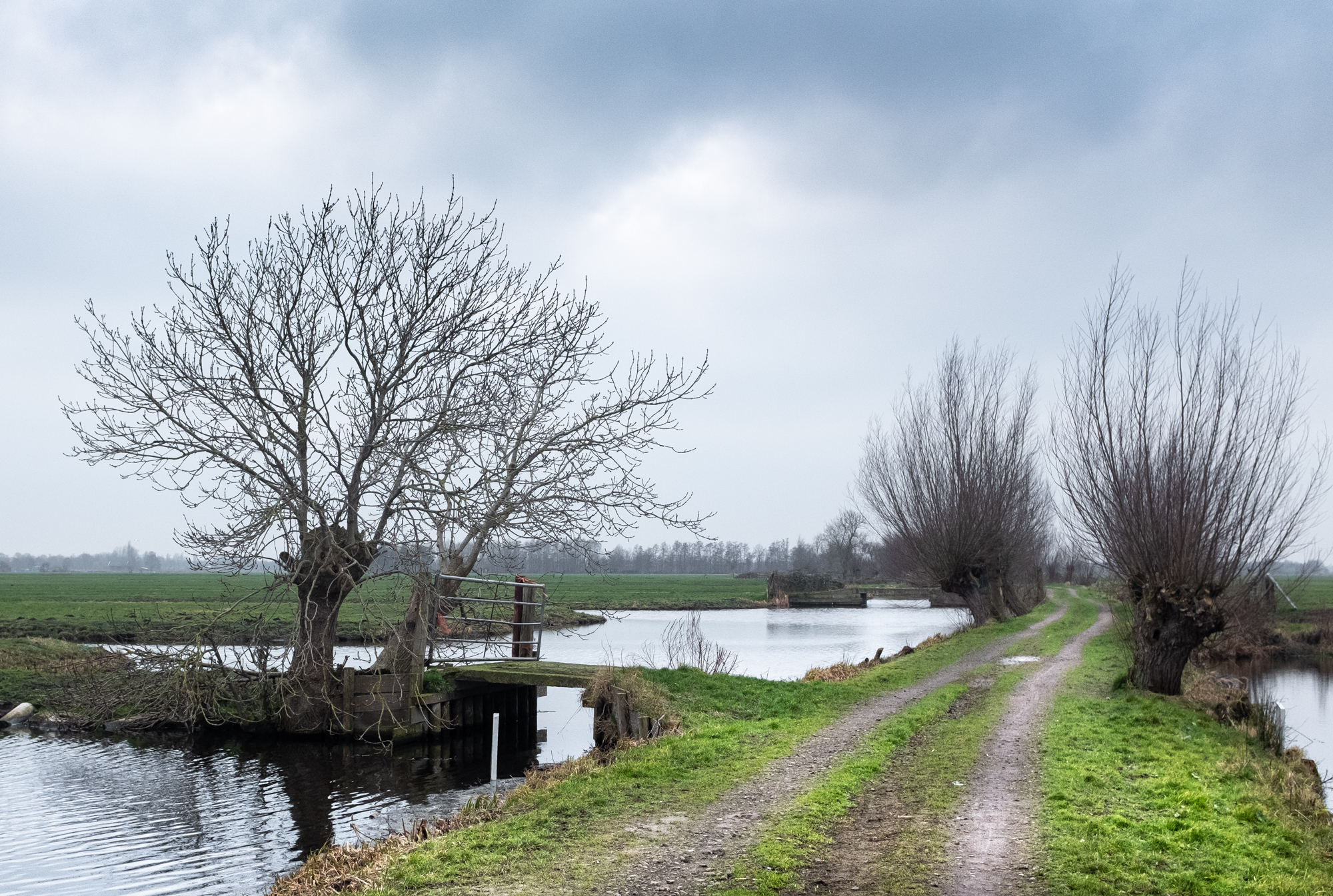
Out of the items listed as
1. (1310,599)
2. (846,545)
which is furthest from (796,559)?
(1310,599)

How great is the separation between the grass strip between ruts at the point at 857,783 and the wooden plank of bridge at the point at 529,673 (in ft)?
21.0

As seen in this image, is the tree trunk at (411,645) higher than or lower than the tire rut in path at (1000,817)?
higher

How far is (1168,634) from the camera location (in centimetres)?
1744

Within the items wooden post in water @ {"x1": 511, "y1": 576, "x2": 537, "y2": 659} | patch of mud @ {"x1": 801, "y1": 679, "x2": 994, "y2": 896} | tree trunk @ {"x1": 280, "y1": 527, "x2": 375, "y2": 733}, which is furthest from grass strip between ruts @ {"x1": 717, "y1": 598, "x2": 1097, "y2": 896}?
tree trunk @ {"x1": 280, "y1": 527, "x2": 375, "y2": 733}

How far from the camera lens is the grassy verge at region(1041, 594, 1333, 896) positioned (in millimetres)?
7500

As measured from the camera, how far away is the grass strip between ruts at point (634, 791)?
25.4 ft

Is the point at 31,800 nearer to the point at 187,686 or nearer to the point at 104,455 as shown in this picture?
the point at 187,686

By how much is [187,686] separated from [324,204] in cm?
924

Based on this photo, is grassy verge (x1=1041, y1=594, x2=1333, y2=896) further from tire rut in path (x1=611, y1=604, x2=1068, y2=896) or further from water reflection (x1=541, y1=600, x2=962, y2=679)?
water reflection (x1=541, y1=600, x2=962, y2=679)

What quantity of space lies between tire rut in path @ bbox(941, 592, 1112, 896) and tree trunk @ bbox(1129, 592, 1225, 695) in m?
3.66

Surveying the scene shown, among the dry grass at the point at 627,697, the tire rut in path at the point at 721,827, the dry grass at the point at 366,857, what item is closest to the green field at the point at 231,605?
the dry grass at the point at 627,697

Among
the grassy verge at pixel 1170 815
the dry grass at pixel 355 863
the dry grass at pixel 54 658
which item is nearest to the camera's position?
the grassy verge at pixel 1170 815

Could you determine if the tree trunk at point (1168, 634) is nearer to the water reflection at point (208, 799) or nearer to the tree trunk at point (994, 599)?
the water reflection at point (208, 799)

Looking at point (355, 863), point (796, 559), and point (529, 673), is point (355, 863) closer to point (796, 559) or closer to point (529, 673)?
point (529, 673)
